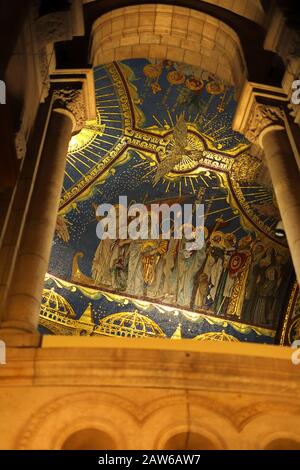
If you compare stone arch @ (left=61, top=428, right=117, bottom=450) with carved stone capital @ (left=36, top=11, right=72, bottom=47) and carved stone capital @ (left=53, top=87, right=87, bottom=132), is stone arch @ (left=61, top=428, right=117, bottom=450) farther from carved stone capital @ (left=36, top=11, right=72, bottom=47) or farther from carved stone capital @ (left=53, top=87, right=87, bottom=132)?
carved stone capital @ (left=36, top=11, right=72, bottom=47)

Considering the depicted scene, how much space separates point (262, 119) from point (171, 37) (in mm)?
2132

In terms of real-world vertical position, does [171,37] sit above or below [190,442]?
above

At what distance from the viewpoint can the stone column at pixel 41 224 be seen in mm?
4129

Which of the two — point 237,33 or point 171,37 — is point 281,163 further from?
point 171,37

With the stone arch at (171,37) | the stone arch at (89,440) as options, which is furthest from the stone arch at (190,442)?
the stone arch at (171,37)

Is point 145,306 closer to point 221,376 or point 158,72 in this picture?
point 158,72

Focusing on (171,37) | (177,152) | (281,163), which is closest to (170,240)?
(177,152)

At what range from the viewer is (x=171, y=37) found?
762cm

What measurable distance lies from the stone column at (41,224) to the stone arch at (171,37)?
1300mm

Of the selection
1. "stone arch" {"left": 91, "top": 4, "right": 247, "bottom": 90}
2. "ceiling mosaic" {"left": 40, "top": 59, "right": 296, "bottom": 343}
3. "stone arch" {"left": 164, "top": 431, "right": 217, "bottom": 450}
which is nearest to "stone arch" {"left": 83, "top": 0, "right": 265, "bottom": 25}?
"stone arch" {"left": 91, "top": 4, "right": 247, "bottom": 90}

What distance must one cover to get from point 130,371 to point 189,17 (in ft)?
18.5

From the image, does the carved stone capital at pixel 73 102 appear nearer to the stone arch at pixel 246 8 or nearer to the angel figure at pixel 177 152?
the stone arch at pixel 246 8

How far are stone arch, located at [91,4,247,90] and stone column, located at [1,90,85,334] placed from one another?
1.30 metres

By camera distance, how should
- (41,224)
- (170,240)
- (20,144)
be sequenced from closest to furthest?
(41,224), (20,144), (170,240)
